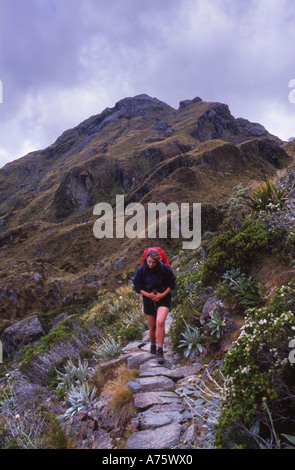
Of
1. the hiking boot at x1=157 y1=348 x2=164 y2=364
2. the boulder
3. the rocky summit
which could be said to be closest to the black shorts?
the hiking boot at x1=157 y1=348 x2=164 y2=364

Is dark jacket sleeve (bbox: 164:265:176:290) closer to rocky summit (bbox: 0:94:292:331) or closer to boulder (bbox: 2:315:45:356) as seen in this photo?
rocky summit (bbox: 0:94:292:331)

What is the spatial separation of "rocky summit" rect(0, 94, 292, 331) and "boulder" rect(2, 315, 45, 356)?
2.53 meters

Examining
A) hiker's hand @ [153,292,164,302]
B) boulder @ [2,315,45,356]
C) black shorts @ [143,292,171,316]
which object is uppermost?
hiker's hand @ [153,292,164,302]

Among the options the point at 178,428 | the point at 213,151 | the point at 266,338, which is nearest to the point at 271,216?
the point at 266,338

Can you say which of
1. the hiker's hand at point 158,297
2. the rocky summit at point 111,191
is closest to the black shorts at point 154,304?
the hiker's hand at point 158,297

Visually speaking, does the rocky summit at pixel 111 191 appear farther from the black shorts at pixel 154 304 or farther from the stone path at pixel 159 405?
the stone path at pixel 159 405

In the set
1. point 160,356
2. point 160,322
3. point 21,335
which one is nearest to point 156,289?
point 160,322

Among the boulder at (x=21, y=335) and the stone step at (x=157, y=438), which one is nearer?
the stone step at (x=157, y=438)

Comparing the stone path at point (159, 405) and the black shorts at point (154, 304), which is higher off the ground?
the black shorts at point (154, 304)

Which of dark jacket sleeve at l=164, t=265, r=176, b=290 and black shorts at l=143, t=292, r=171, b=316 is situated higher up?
dark jacket sleeve at l=164, t=265, r=176, b=290

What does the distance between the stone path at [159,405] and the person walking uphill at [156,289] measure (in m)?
0.33

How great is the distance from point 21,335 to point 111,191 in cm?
5614

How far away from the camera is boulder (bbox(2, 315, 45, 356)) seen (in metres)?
14.7

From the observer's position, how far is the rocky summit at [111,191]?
69.9ft
